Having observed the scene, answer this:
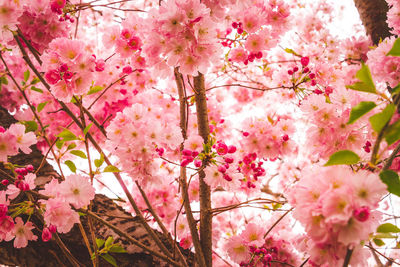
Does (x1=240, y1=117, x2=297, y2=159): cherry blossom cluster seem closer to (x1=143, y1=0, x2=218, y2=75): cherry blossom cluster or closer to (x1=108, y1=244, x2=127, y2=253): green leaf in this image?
(x1=143, y1=0, x2=218, y2=75): cherry blossom cluster

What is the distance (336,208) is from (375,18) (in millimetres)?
2753

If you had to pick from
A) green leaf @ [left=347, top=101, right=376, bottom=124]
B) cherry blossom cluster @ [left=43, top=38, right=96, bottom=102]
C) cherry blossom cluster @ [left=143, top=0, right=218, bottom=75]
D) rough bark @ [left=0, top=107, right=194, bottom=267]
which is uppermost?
cherry blossom cluster @ [left=143, top=0, right=218, bottom=75]

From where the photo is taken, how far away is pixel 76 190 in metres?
1.19

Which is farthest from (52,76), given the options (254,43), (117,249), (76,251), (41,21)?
(254,43)

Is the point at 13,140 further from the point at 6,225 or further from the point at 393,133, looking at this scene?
the point at 393,133

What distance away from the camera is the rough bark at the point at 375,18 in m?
2.62

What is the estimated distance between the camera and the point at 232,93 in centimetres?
434

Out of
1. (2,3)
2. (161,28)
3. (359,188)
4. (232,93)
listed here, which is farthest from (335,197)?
(232,93)

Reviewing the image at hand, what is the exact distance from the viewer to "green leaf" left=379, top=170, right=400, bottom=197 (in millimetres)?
691

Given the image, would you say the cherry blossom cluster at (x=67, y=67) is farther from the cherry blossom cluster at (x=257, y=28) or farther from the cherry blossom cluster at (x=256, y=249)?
the cherry blossom cluster at (x=256, y=249)

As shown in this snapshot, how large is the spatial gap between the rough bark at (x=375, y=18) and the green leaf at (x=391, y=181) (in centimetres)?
249

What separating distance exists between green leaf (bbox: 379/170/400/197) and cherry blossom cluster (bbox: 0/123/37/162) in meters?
1.56

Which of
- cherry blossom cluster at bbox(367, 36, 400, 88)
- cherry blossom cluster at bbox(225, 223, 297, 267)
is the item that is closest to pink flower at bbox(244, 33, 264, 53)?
cherry blossom cluster at bbox(367, 36, 400, 88)

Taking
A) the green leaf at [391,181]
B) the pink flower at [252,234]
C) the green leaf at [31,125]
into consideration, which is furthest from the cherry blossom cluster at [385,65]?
the green leaf at [31,125]
